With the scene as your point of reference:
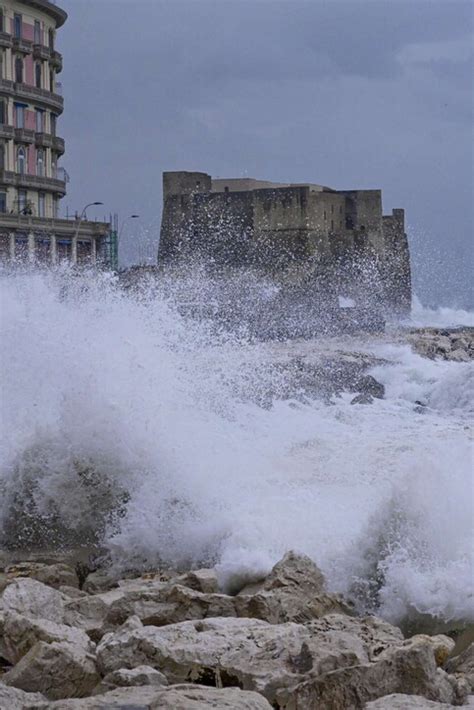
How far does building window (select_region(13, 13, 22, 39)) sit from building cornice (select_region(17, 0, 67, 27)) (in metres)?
0.41

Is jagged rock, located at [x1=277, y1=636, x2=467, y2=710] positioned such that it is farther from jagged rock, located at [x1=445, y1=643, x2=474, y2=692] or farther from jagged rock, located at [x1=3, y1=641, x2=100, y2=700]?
jagged rock, located at [x1=3, y1=641, x2=100, y2=700]

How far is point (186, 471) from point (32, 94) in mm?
27513

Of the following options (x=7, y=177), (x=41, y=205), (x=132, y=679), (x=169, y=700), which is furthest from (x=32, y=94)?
(x=169, y=700)

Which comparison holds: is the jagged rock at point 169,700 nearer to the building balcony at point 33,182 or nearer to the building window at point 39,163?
the building balcony at point 33,182

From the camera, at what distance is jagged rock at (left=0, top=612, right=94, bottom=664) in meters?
4.67

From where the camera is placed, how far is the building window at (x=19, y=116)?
110 feet

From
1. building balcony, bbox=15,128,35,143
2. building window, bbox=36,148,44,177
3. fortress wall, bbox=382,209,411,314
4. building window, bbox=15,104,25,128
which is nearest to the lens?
building balcony, bbox=15,128,35,143

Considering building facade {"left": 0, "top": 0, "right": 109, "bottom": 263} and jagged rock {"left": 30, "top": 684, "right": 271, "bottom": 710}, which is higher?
building facade {"left": 0, "top": 0, "right": 109, "bottom": 263}

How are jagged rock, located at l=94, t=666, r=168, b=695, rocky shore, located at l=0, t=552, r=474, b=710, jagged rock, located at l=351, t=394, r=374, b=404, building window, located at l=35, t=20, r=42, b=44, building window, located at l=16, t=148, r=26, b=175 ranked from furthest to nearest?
building window, located at l=35, t=20, r=42, b=44, building window, located at l=16, t=148, r=26, b=175, jagged rock, located at l=351, t=394, r=374, b=404, jagged rock, located at l=94, t=666, r=168, b=695, rocky shore, located at l=0, t=552, r=474, b=710

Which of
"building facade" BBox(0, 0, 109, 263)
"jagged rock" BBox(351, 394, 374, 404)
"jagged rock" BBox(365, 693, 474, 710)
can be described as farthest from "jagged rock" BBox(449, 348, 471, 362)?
"jagged rock" BBox(365, 693, 474, 710)

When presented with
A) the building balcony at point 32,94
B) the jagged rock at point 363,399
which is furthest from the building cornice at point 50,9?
the jagged rock at point 363,399

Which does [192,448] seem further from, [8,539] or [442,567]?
[442,567]

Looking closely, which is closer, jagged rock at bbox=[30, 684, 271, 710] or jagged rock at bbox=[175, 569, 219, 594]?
jagged rock at bbox=[30, 684, 271, 710]

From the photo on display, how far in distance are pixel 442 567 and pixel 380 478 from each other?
2.33 meters
